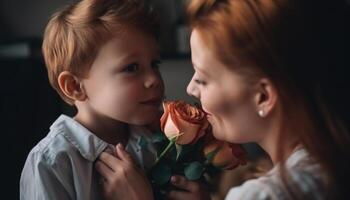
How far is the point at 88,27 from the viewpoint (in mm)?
1196

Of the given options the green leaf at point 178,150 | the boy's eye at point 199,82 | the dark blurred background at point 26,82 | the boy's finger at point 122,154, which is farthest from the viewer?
the dark blurred background at point 26,82

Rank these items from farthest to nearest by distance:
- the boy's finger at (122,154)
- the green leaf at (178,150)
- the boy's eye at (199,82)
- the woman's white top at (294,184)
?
the boy's finger at (122,154) < the green leaf at (178,150) < the boy's eye at (199,82) < the woman's white top at (294,184)

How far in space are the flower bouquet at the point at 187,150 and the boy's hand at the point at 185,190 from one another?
1cm

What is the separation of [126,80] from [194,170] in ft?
0.85

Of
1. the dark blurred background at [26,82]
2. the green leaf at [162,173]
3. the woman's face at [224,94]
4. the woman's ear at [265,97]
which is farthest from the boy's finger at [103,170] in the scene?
the dark blurred background at [26,82]

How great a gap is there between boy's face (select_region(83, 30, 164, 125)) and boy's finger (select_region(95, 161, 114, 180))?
0.38 feet

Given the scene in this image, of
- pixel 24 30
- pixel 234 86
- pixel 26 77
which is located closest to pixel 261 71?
pixel 234 86

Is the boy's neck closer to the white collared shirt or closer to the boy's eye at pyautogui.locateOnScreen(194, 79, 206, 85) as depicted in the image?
the white collared shirt

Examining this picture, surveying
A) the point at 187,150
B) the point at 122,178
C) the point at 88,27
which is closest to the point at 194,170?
the point at 187,150

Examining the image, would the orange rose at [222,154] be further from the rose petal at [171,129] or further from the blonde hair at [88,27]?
the blonde hair at [88,27]

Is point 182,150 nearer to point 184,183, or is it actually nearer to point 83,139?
point 184,183

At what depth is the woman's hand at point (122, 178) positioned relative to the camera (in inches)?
46.2

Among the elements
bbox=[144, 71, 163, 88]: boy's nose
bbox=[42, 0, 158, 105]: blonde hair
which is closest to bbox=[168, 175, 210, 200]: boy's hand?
bbox=[144, 71, 163, 88]: boy's nose

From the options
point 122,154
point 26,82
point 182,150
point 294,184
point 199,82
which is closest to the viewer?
point 294,184
